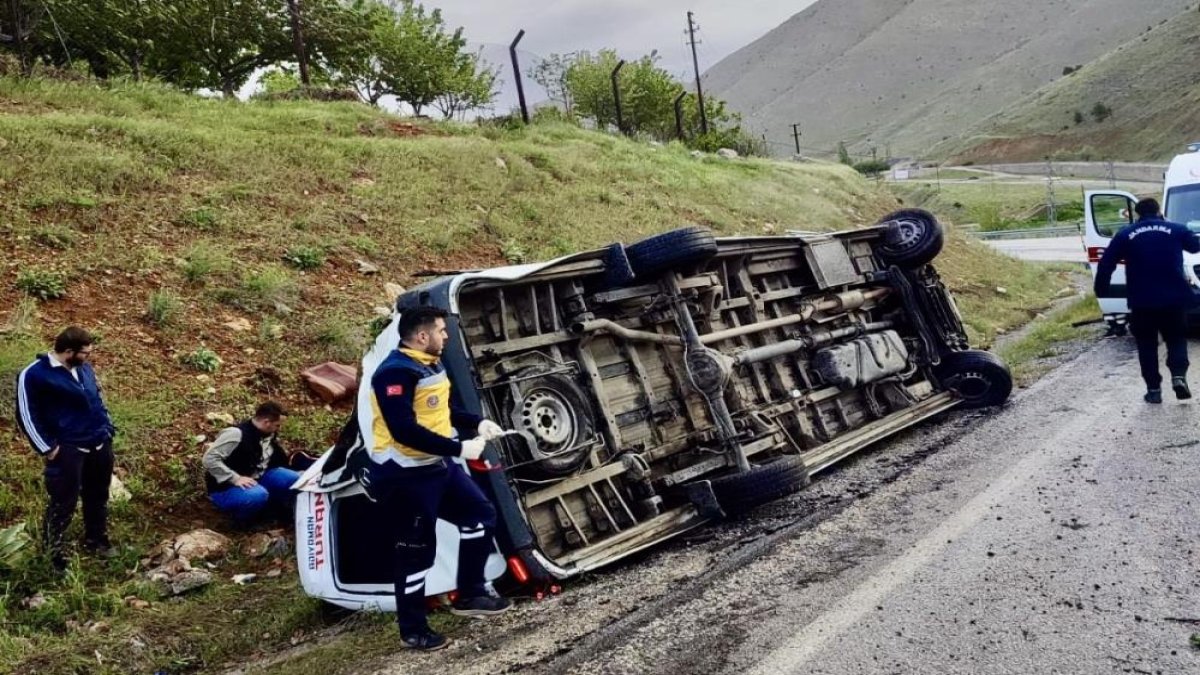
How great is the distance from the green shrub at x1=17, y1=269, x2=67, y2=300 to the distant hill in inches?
3578

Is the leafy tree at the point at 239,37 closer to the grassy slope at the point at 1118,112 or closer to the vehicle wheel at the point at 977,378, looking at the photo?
the vehicle wheel at the point at 977,378

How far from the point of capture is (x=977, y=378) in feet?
24.1

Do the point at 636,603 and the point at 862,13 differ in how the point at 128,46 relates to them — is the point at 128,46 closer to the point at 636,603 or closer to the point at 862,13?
the point at 636,603

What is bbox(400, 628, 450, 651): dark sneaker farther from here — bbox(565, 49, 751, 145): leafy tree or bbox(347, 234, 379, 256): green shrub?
bbox(565, 49, 751, 145): leafy tree

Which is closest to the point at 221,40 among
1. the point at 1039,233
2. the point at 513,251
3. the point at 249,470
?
the point at 513,251

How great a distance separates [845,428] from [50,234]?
7599 millimetres

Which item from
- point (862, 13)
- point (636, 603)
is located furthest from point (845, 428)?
point (862, 13)

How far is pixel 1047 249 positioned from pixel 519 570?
26051 mm

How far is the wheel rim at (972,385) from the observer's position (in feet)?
24.0

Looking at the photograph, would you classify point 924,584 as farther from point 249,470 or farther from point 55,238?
point 55,238

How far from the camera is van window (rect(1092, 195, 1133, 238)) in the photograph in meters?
10.1

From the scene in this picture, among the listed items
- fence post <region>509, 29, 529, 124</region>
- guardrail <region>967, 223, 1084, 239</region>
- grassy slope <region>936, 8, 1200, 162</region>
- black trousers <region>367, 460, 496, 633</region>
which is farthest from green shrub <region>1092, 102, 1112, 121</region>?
black trousers <region>367, 460, 496, 633</region>

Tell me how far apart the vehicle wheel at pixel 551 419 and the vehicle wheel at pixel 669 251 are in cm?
100

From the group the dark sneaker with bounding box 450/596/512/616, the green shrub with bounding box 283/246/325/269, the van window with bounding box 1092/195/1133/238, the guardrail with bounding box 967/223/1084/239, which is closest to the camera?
the dark sneaker with bounding box 450/596/512/616
